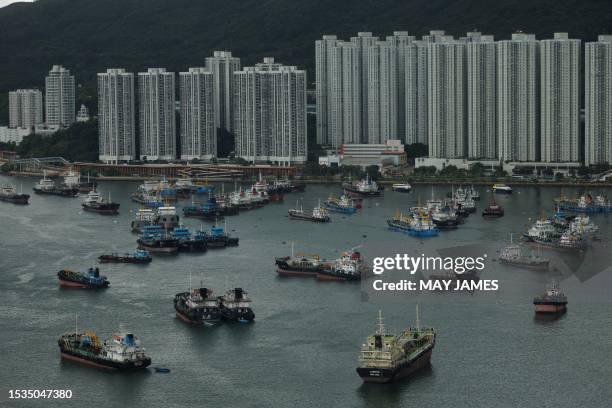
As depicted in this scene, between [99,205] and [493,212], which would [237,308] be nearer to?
[493,212]

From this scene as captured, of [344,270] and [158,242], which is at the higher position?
[158,242]

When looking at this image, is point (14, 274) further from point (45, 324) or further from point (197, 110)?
point (197, 110)

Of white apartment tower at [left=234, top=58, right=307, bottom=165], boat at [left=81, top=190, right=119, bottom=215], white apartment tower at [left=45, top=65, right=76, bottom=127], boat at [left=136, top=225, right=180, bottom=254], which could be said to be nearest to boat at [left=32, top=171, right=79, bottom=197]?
boat at [left=81, top=190, right=119, bottom=215]

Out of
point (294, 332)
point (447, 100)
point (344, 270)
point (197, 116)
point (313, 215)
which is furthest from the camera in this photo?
point (197, 116)

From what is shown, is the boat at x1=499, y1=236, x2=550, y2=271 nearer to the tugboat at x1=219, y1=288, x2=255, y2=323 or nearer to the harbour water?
the harbour water

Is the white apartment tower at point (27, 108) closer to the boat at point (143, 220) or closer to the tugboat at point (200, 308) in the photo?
the boat at point (143, 220)

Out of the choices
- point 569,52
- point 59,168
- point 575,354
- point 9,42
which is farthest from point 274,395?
point 9,42

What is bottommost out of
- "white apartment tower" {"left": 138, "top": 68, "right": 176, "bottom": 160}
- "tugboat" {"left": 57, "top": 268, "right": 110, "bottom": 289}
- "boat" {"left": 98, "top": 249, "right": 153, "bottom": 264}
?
"tugboat" {"left": 57, "top": 268, "right": 110, "bottom": 289}

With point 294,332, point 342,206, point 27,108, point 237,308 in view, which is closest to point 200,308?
point 237,308
